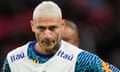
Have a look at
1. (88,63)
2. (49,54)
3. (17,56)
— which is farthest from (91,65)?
(17,56)

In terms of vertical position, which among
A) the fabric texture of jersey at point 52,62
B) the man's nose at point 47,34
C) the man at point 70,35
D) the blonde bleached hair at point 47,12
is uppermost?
the blonde bleached hair at point 47,12

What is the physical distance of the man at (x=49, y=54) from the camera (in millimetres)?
8227

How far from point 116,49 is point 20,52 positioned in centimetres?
634

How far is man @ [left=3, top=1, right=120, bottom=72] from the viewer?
324 inches

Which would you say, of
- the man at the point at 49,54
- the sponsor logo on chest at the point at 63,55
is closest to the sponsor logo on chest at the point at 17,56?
the man at the point at 49,54

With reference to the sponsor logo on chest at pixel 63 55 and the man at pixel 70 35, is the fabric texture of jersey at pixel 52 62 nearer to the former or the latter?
the sponsor logo on chest at pixel 63 55

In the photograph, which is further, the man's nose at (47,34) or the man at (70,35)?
the man at (70,35)

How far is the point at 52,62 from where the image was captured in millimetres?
8422

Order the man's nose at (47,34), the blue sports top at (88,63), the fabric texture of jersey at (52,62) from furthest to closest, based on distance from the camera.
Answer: the fabric texture of jersey at (52,62)
the blue sports top at (88,63)
the man's nose at (47,34)

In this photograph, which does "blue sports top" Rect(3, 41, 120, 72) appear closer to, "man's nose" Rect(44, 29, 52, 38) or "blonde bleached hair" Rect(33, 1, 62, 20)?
"man's nose" Rect(44, 29, 52, 38)

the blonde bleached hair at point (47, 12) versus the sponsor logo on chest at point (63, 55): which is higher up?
the blonde bleached hair at point (47, 12)

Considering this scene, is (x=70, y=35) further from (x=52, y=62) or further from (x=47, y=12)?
(x=47, y=12)

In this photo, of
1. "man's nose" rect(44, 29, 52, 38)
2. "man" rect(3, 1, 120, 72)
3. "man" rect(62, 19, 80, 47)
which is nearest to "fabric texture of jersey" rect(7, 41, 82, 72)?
"man" rect(3, 1, 120, 72)

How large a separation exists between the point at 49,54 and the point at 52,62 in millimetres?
94
